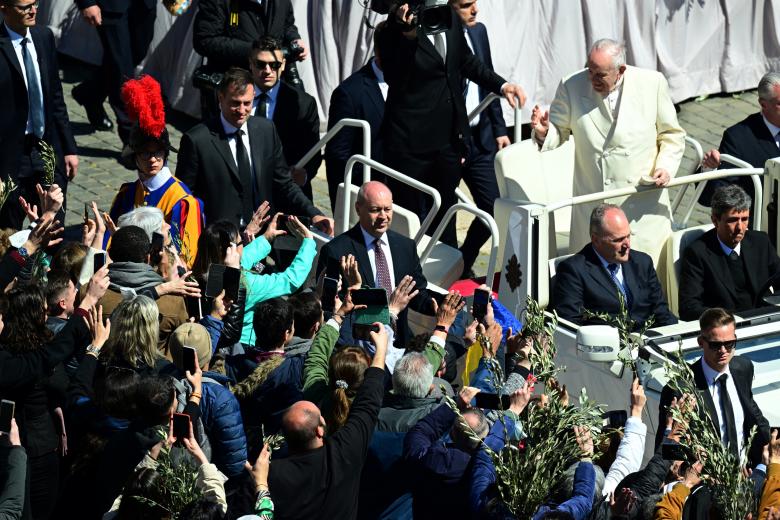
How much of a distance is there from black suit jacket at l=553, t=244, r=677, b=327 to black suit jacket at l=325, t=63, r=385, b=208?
2125mm

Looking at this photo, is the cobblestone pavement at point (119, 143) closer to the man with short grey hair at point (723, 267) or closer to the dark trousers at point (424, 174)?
the dark trousers at point (424, 174)

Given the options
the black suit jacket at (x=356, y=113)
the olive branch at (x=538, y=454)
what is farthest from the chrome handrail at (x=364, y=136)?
the olive branch at (x=538, y=454)

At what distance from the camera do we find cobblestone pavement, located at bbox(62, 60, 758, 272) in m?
11.7

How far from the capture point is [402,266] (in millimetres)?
8320

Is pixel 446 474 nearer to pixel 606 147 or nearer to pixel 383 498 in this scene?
pixel 383 498

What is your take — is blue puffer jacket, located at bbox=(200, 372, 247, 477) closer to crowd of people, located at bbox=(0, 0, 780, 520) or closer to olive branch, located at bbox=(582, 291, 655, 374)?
crowd of people, located at bbox=(0, 0, 780, 520)

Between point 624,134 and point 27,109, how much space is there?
3.82 metres

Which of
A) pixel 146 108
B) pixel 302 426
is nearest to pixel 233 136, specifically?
pixel 146 108

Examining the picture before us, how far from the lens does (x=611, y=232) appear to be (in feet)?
26.7

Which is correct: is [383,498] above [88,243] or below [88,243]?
below

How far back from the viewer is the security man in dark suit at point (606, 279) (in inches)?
321

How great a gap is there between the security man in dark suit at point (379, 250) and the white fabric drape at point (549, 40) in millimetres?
4517

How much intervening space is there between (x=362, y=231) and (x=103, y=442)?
2.35 m

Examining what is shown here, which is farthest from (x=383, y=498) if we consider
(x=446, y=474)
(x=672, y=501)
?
(x=672, y=501)
